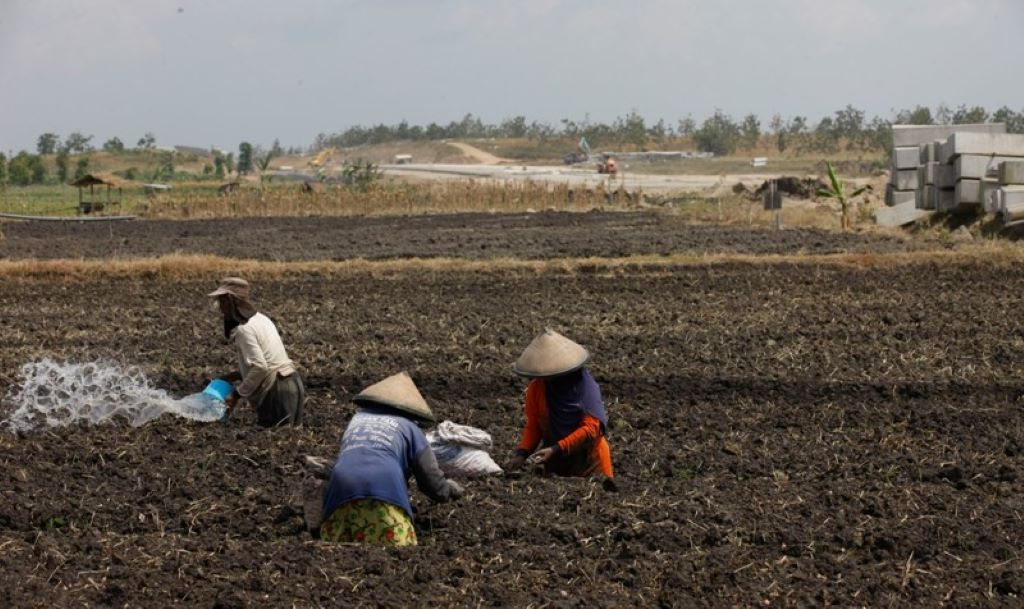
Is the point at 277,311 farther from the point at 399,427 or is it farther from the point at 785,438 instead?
the point at 399,427

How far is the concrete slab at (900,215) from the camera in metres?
25.5

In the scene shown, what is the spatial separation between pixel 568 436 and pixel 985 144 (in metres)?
18.2

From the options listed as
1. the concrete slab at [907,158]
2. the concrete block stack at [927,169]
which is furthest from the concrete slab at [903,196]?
the concrete slab at [907,158]

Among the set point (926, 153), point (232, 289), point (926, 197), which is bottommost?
point (926, 197)

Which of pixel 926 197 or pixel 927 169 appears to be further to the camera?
pixel 926 197

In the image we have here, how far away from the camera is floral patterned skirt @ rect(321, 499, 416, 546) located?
6.45m

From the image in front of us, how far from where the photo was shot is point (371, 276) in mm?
18344

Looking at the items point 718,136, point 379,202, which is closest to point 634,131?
point 718,136

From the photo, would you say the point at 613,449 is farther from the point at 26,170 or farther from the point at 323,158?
the point at 323,158

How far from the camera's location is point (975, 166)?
23.0 metres

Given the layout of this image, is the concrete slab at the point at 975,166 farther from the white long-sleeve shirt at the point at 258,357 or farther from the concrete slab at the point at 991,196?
the white long-sleeve shirt at the point at 258,357

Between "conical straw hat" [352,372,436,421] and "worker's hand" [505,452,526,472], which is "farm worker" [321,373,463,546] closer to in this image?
"conical straw hat" [352,372,436,421]

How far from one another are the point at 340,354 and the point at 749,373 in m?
3.84

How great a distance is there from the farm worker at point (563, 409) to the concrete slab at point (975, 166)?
17.0 meters
